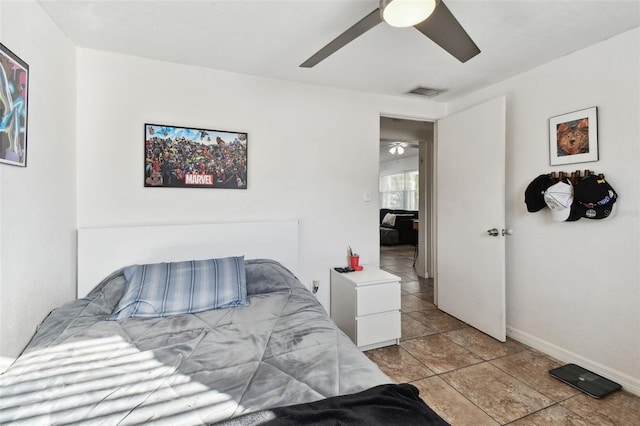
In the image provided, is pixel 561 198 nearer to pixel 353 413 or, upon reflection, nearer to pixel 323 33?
pixel 323 33

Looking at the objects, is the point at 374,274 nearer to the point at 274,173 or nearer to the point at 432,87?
the point at 274,173

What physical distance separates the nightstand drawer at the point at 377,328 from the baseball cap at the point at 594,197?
1.51 m

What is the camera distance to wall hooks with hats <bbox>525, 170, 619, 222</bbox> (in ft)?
6.56

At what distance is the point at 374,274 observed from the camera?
2.65 m

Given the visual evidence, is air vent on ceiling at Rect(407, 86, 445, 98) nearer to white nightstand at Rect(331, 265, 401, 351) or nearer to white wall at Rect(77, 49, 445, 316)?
white wall at Rect(77, 49, 445, 316)

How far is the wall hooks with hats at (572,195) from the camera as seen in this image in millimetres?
1998

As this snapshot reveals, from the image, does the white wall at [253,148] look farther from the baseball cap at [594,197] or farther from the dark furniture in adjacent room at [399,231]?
the dark furniture in adjacent room at [399,231]

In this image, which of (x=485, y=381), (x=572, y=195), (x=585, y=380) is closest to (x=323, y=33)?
(x=572, y=195)

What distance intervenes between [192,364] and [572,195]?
2.59 m

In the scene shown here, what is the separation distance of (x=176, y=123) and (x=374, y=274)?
202 cm

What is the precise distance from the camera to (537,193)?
7.83 feet

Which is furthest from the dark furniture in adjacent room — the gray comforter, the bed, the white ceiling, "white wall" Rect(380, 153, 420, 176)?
the gray comforter

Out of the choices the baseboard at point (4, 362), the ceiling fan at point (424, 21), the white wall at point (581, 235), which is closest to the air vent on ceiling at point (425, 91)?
the white wall at point (581, 235)

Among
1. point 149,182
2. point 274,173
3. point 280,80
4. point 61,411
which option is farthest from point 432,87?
point 61,411
